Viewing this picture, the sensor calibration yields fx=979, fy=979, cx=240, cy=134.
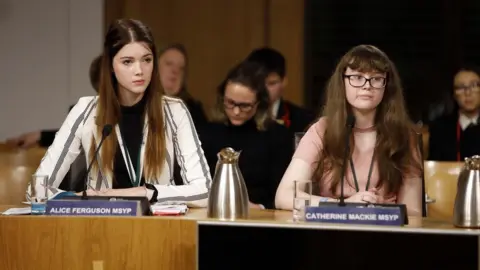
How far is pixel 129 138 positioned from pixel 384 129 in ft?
3.05

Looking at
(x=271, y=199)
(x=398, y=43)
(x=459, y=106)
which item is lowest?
(x=271, y=199)

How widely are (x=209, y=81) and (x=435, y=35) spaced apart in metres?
1.65

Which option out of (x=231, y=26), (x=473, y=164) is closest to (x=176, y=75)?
(x=231, y=26)

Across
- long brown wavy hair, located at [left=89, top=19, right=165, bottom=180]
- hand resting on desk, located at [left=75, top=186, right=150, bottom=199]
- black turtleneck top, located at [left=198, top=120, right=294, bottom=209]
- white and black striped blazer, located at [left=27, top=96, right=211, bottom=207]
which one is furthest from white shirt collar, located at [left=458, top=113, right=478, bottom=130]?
hand resting on desk, located at [left=75, top=186, right=150, bottom=199]

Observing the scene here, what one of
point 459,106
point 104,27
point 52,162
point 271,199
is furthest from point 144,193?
point 104,27

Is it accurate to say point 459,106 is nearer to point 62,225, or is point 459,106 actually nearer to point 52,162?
point 52,162

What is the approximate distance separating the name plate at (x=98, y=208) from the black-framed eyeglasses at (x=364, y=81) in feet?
2.76

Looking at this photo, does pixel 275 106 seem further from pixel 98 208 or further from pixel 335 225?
pixel 335 225

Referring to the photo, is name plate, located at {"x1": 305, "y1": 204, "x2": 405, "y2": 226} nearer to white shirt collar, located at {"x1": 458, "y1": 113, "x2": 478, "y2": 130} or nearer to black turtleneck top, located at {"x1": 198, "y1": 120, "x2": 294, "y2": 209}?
black turtleneck top, located at {"x1": 198, "y1": 120, "x2": 294, "y2": 209}

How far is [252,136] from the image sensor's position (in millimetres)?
4730

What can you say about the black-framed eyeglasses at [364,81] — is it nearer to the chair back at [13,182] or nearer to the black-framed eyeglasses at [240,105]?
the black-framed eyeglasses at [240,105]

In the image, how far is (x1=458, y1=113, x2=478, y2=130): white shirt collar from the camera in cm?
584

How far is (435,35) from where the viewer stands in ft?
22.9

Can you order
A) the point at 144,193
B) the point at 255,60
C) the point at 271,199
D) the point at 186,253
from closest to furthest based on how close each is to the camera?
1. the point at 186,253
2. the point at 144,193
3. the point at 271,199
4. the point at 255,60
